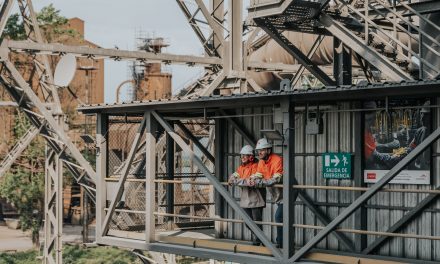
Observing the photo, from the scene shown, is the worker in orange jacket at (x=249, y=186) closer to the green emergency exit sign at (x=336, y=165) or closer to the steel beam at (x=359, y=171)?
the green emergency exit sign at (x=336, y=165)

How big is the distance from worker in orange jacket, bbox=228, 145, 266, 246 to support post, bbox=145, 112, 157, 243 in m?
2.33

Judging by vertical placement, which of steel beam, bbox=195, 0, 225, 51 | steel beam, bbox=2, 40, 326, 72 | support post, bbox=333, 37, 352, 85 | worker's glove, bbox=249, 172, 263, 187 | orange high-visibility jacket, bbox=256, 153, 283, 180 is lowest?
worker's glove, bbox=249, 172, 263, 187

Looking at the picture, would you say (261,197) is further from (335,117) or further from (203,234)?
(203,234)

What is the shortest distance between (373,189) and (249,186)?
8.76ft

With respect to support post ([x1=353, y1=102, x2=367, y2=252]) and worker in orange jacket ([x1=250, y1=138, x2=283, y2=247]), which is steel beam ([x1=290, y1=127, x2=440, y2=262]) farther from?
worker in orange jacket ([x1=250, y1=138, x2=283, y2=247])

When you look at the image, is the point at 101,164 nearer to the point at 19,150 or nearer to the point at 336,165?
the point at 336,165

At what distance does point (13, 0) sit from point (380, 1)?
49.4 ft

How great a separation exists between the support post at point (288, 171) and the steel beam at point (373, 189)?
1.34ft


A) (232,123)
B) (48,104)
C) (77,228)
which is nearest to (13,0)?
(48,104)

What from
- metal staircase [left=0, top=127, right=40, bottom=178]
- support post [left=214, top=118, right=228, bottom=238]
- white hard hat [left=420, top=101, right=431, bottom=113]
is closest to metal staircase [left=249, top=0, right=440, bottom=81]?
white hard hat [left=420, top=101, right=431, bottom=113]

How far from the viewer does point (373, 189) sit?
1385 cm

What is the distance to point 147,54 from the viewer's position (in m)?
30.4

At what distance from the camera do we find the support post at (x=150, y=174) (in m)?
17.8

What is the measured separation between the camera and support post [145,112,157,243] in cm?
1783
